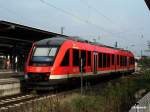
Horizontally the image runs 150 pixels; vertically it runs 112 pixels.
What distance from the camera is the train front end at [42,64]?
67.8 ft

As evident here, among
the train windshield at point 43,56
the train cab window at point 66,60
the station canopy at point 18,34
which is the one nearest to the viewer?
the train windshield at point 43,56

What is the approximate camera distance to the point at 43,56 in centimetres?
2139

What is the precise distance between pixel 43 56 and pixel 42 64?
52cm

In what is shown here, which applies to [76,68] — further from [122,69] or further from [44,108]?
[122,69]

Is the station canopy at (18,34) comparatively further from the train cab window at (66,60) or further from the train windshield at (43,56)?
the train cab window at (66,60)

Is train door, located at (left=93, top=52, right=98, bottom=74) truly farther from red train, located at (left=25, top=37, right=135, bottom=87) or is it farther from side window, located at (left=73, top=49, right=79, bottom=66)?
side window, located at (left=73, top=49, right=79, bottom=66)

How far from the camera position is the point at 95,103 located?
455 inches

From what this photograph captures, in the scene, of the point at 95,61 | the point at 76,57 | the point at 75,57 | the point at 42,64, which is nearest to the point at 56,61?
the point at 42,64

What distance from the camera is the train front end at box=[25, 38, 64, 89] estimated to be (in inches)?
813

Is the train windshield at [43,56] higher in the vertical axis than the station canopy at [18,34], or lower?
lower

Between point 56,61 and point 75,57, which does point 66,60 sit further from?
point 75,57

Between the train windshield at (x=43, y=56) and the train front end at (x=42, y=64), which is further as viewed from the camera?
Result: the train windshield at (x=43, y=56)


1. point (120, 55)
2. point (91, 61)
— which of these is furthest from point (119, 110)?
point (120, 55)

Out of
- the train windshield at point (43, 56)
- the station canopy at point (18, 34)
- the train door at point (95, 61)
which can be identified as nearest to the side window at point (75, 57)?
the train windshield at point (43, 56)
